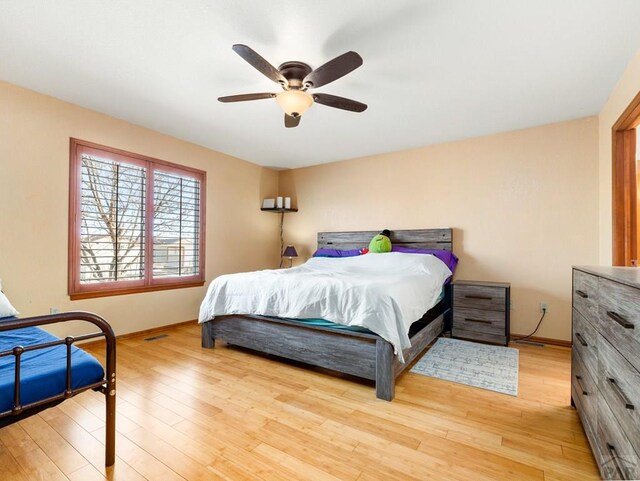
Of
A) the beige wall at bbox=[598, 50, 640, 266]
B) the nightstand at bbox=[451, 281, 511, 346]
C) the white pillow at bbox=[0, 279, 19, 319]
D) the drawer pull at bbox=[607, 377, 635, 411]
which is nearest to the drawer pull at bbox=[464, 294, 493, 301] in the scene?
the nightstand at bbox=[451, 281, 511, 346]

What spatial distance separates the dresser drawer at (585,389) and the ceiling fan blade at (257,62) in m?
2.50

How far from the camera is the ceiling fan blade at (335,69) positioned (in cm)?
185

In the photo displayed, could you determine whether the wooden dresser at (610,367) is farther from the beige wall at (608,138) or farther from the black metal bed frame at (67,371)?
the black metal bed frame at (67,371)

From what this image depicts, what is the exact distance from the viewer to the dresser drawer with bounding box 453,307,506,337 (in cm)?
327

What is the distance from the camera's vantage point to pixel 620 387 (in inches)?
46.8

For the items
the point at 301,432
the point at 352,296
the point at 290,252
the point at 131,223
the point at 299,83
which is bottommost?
the point at 301,432

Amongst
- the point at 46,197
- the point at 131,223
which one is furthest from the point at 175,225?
the point at 46,197

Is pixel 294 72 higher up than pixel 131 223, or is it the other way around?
pixel 294 72

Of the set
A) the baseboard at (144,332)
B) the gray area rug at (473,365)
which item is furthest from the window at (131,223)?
the gray area rug at (473,365)

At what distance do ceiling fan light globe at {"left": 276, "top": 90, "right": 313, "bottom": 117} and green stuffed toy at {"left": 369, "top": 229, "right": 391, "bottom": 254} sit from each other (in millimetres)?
2248

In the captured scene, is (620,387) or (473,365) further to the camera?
(473,365)

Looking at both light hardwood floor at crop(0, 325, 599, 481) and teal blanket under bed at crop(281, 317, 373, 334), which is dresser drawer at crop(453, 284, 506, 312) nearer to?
light hardwood floor at crop(0, 325, 599, 481)

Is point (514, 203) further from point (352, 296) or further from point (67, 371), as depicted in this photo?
point (67, 371)

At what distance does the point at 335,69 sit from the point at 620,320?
1917 mm
